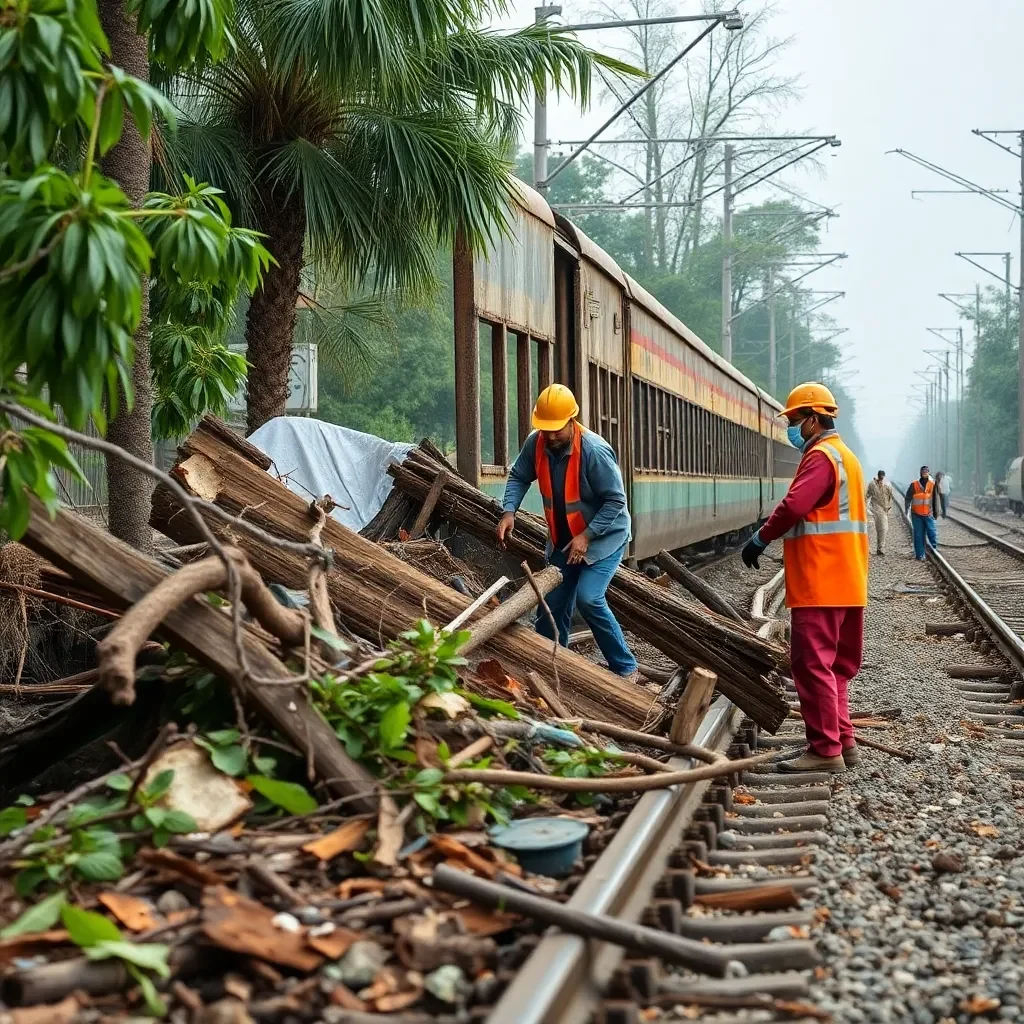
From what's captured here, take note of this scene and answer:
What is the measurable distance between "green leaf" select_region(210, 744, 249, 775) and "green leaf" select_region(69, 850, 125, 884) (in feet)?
2.01

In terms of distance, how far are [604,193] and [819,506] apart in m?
70.9

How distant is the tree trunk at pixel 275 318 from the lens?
13.1 metres

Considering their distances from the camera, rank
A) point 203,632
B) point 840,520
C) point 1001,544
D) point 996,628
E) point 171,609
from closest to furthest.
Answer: point 171,609 → point 203,632 → point 840,520 → point 996,628 → point 1001,544

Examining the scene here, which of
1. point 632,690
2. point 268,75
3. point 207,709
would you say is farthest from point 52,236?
point 268,75

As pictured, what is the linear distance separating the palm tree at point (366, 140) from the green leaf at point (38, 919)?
804cm

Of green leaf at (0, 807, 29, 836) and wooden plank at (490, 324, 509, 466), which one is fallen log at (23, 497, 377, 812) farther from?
wooden plank at (490, 324, 509, 466)

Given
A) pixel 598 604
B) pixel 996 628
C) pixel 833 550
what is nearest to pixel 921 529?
pixel 996 628

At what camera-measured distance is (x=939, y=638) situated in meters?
12.9

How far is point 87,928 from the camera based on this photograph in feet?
11.1

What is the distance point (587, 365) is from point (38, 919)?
8657mm

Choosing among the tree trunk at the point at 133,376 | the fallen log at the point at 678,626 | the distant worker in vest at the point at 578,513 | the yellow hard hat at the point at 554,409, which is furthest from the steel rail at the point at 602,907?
the tree trunk at the point at 133,376

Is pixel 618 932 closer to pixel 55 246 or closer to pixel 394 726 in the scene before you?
pixel 394 726

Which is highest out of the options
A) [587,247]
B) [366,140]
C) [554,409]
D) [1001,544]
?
[366,140]

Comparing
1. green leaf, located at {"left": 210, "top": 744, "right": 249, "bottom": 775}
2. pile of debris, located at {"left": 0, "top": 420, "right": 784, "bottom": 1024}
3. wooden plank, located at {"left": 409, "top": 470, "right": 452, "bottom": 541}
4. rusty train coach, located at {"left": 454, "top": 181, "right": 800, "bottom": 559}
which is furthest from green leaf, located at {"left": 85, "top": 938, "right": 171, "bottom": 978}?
rusty train coach, located at {"left": 454, "top": 181, "right": 800, "bottom": 559}
